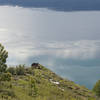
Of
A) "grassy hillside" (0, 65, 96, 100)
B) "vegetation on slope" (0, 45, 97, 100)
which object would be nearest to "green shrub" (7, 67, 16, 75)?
"vegetation on slope" (0, 45, 97, 100)

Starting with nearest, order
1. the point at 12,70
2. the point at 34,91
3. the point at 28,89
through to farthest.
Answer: the point at 34,91 → the point at 28,89 → the point at 12,70

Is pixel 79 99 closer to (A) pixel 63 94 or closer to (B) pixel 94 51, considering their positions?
(A) pixel 63 94

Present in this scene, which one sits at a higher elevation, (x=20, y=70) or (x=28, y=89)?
(x=20, y=70)

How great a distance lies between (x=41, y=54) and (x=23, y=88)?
119558 mm

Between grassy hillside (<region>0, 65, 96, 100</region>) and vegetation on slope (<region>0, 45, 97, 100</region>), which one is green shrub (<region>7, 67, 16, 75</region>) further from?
grassy hillside (<region>0, 65, 96, 100</region>)

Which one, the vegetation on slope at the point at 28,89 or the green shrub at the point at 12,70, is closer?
the vegetation on slope at the point at 28,89

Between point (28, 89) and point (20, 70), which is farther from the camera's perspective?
point (20, 70)

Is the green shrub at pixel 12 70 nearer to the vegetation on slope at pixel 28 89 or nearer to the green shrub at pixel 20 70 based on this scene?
the vegetation on slope at pixel 28 89

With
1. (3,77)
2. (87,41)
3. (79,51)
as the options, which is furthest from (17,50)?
(3,77)

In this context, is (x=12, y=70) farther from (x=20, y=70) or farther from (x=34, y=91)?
(x=34, y=91)

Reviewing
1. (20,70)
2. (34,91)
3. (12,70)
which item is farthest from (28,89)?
(12,70)

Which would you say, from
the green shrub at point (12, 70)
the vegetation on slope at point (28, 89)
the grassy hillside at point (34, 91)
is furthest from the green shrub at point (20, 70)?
the green shrub at point (12, 70)

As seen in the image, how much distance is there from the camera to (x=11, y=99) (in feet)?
49.6

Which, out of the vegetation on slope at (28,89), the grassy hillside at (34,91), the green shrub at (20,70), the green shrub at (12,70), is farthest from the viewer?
the green shrub at (20,70)
